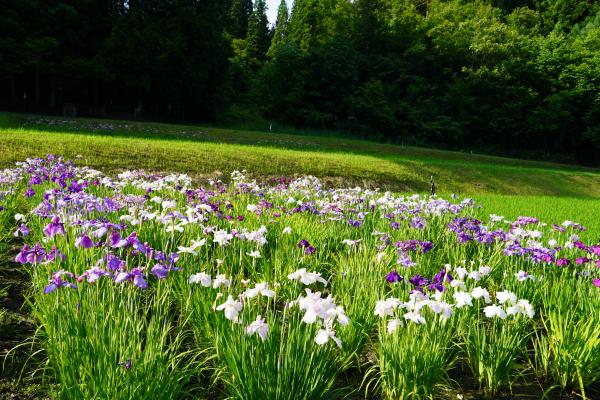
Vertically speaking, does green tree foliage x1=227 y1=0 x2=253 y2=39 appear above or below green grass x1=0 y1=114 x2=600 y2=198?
above

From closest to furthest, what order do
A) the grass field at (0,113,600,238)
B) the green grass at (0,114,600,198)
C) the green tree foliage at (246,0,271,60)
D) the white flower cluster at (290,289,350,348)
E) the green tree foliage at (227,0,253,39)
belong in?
the white flower cluster at (290,289,350,348)
the grass field at (0,113,600,238)
the green grass at (0,114,600,198)
the green tree foliage at (246,0,271,60)
the green tree foliage at (227,0,253,39)

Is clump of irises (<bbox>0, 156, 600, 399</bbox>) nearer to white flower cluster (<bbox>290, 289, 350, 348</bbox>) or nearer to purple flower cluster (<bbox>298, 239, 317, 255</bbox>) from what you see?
white flower cluster (<bbox>290, 289, 350, 348</bbox>)

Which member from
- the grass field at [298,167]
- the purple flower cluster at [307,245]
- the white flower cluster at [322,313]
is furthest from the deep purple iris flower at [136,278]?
the grass field at [298,167]

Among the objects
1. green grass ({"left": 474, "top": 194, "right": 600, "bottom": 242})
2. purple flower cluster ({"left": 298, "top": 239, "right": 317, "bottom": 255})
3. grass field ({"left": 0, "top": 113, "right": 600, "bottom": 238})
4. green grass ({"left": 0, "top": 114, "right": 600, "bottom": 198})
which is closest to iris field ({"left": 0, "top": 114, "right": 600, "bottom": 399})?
purple flower cluster ({"left": 298, "top": 239, "right": 317, "bottom": 255})

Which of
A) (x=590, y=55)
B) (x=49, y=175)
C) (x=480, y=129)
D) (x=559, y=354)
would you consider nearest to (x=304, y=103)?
(x=480, y=129)

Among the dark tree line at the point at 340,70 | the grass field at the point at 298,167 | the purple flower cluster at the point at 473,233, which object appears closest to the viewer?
the purple flower cluster at the point at 473,233

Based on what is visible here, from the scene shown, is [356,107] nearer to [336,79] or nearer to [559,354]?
[336,79]

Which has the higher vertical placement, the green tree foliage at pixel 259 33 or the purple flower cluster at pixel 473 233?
the green tree foliage at pixel 259 33

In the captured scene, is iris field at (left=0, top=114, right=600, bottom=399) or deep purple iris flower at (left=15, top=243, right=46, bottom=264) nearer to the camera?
iris field at (left=0, top=114, right=600, bottom=399)

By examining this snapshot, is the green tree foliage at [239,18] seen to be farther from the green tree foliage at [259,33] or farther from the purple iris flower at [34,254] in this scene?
the purple iris flower at [34,254]

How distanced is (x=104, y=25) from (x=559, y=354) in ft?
126

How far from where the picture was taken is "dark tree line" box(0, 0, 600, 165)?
3216cm

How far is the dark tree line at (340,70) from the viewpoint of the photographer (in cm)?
3216

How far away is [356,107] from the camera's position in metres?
44.5
